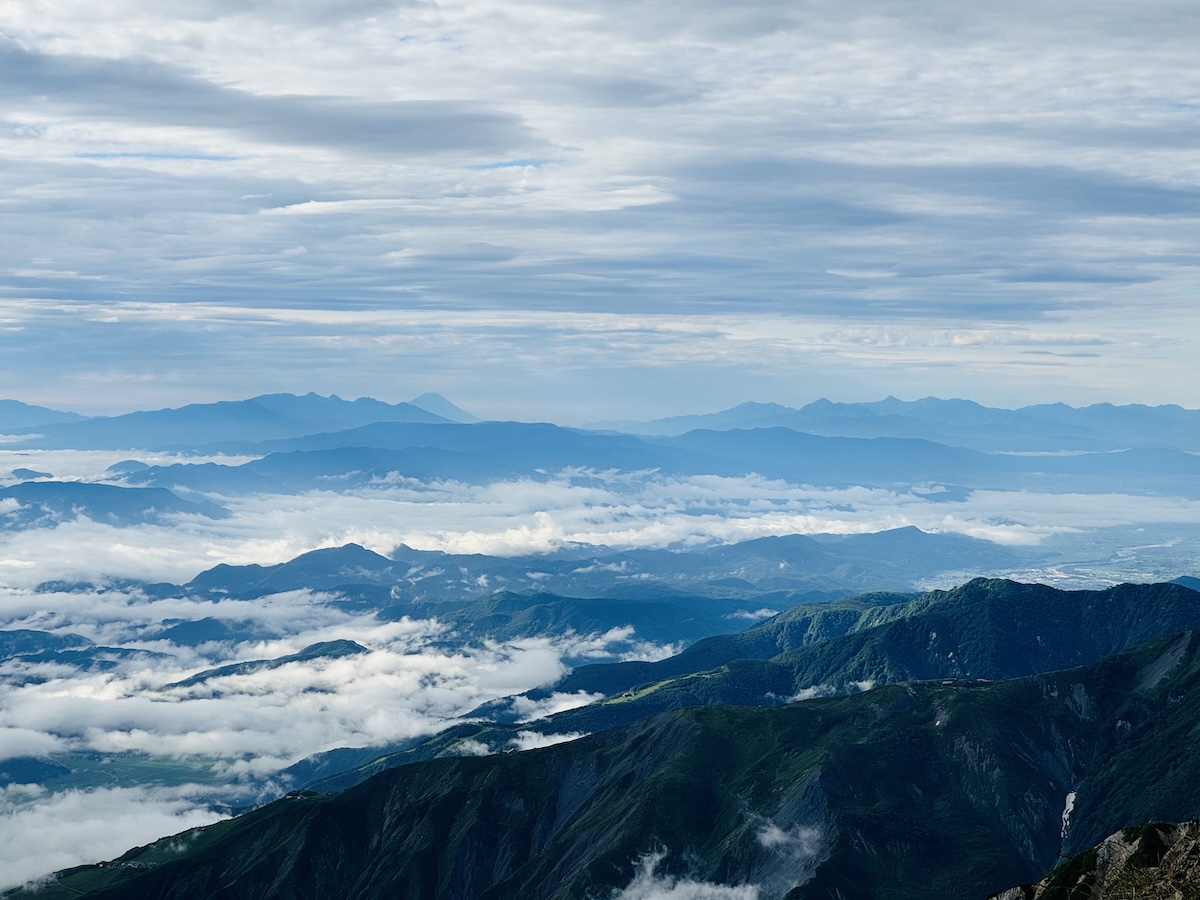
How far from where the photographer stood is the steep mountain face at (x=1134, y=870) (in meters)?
131

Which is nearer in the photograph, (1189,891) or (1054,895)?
(1189,891)

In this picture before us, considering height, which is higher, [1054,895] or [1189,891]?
[1189,891]

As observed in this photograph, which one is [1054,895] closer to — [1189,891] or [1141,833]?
[1141,833]

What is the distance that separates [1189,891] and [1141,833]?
31093 mm

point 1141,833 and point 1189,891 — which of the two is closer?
point 1189,891

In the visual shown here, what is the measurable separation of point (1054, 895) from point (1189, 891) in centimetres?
3294

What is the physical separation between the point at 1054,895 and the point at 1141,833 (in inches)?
520

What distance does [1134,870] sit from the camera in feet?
473

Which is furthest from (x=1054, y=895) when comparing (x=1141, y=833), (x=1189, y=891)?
(x=1189, y=891)

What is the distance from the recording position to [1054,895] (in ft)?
510

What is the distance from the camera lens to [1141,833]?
6083 inches

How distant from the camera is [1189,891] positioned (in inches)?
4909

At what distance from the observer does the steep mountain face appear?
431 feet
